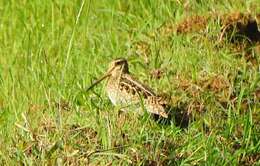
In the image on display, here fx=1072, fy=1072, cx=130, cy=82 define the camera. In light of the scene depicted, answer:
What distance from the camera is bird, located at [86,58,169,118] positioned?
24.1ft

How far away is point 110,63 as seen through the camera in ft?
26.9

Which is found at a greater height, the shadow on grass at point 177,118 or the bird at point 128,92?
the bird at point 128,92

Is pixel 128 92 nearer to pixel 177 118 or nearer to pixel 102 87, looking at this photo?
pixel 102 87

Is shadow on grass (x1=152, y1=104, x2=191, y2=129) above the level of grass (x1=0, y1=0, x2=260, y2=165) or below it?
below

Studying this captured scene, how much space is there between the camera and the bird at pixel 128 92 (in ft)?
24.1

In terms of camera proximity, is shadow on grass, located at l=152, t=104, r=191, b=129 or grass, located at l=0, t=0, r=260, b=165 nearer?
grass, located at l=0, t=0, r=260, b=165

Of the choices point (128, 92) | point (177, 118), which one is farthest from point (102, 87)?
point (177, 118)

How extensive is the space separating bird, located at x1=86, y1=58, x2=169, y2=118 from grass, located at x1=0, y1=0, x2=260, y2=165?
85mm

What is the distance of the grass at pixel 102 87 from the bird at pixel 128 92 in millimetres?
85

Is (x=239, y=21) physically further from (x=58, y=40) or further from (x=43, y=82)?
(x=43, y=82)

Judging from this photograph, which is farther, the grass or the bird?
the bird

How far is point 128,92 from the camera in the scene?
25.5ft

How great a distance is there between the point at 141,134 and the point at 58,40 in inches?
87.6

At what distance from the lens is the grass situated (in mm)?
6617
